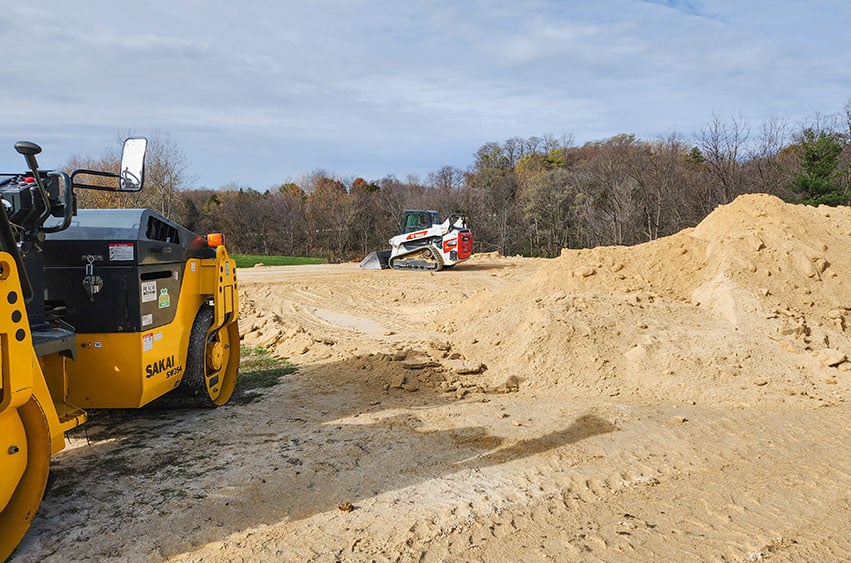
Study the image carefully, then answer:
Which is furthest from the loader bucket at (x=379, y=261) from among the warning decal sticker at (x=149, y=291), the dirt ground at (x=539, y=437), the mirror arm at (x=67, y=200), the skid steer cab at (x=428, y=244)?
the mirror arm at (x=67, y=200)

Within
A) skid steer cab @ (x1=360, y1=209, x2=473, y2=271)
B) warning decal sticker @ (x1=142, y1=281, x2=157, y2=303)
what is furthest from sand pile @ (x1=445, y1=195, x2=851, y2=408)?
skid steer cab @ (x1=360, y1=209, x2=473, y2=271)

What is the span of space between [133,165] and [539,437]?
153 inches

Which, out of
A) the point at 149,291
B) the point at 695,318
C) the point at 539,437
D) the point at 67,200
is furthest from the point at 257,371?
the point at 695,318

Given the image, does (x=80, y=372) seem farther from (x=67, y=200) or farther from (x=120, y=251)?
(x=67, y=200)

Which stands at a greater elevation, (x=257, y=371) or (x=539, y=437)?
(x=257, y=371)

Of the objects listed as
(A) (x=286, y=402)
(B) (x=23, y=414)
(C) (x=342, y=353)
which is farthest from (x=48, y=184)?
(C) (x=342, y=353)

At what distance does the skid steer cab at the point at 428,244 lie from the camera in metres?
21.0

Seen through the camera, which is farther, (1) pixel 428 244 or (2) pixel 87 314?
(1) pixel 428 244

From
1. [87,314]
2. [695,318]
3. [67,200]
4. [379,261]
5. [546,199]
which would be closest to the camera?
[67,200]

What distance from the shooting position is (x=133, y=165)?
4074mm

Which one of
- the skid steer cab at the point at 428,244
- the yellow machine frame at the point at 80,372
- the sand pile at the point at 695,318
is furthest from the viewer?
the skid steer cab at the point at 428,244

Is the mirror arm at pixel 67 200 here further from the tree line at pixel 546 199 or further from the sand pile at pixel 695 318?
the tree line at pixel 546 199

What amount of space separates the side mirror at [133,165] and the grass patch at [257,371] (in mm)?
3015

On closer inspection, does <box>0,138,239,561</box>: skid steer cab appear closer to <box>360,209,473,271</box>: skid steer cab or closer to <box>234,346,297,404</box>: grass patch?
<box>234,346,297,404</box>: grass patch
